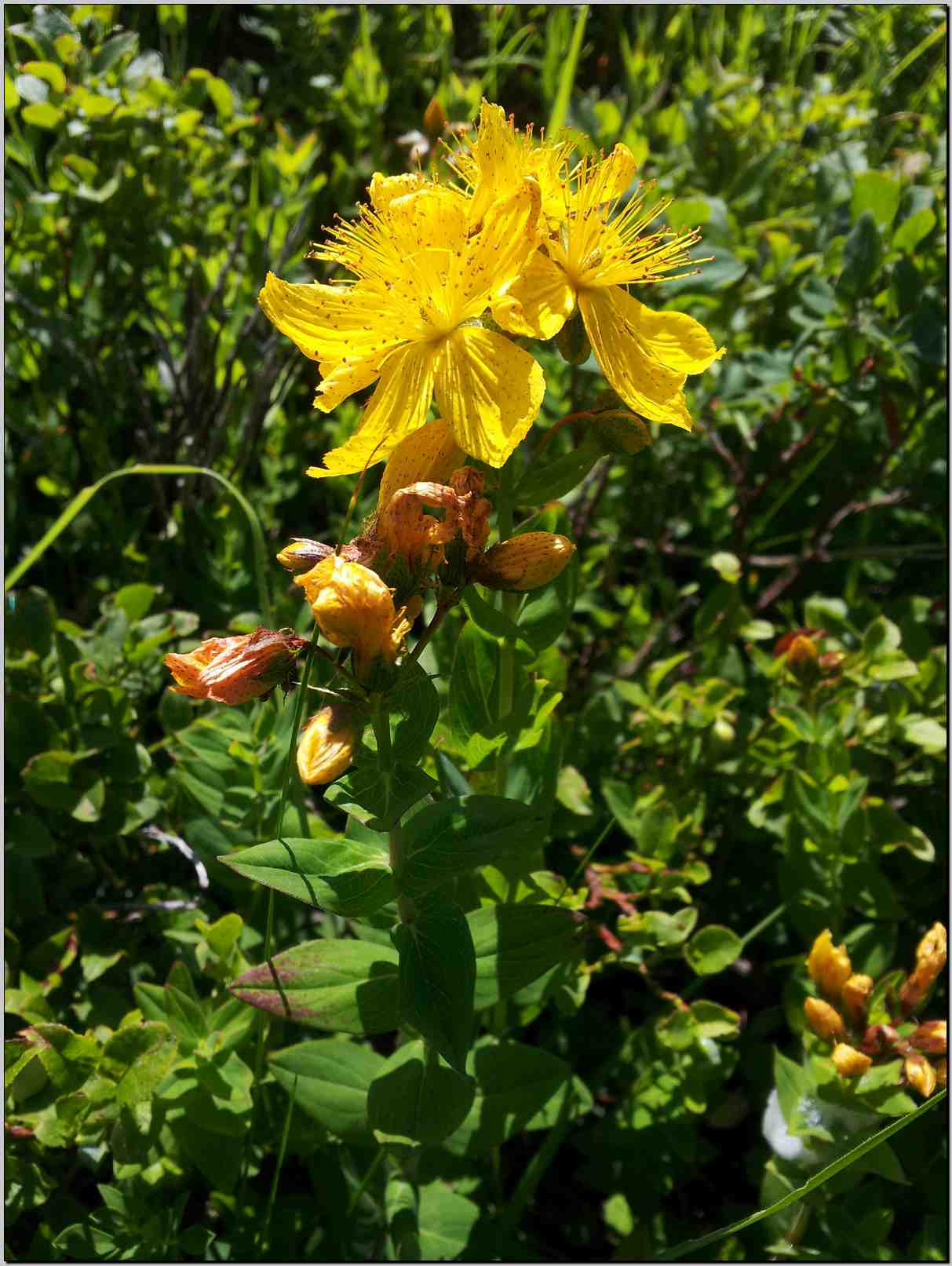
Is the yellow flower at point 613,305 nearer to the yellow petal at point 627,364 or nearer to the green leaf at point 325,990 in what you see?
the yellow petal at point 627,364

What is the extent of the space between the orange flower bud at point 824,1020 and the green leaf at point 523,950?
0.37 meters

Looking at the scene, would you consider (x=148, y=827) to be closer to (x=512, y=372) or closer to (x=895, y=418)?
(x=512, y=372)

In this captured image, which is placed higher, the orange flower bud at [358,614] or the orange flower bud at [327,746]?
the orange flower bud at [358,614]

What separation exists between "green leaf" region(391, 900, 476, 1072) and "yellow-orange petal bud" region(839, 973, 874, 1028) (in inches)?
21.5

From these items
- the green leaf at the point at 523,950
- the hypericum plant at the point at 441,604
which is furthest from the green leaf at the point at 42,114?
the green leaf at the point at 523,950

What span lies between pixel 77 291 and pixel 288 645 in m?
1.53

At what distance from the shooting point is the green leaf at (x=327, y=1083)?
1.23m

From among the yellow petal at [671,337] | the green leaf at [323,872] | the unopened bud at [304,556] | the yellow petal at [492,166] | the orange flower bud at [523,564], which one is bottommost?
the green leaf at [323,872]

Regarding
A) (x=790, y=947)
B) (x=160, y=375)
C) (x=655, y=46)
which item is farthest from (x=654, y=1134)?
(x=655, y=46)

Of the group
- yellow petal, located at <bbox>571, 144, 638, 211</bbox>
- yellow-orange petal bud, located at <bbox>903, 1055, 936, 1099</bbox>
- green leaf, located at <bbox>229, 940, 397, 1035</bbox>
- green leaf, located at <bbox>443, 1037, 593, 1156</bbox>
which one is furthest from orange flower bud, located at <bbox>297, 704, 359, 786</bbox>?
yellow-orange petal bud, located at <bbox>903, 1055, 936, 1099</bbox>

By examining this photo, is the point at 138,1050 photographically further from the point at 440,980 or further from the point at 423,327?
the point at 423,327

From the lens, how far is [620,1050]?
5.13 ft

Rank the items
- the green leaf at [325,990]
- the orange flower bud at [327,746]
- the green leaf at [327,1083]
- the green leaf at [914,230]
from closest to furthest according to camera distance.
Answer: the orange flower bud at [327,746], the green leaf at [325,990], the green leaf at [327,1083], the green leaf at [914,230]

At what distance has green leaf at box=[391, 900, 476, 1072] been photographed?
1.00 m
